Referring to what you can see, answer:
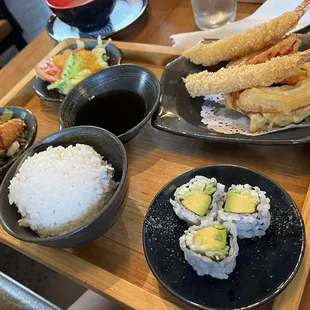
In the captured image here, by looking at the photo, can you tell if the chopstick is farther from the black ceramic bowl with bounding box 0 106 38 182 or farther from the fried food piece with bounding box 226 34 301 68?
the black ceramic bowl with bounding box 0 106 38 182

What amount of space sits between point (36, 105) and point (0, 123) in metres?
0.25

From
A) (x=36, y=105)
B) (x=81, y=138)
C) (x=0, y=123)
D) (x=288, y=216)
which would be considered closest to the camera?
(x=288, y=216)

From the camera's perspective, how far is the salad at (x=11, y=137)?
4.39ft

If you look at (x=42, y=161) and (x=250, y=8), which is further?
(x=250, y=8)

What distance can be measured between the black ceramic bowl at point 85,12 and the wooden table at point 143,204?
0.69m

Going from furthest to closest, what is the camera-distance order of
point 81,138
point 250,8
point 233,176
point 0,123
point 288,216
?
point 250,8 < point 0,123 < point 81,138 < point 233,176 < point 288,216

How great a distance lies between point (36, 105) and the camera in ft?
Result: 5.39

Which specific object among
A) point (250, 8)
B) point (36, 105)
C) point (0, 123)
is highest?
point (0, 123)

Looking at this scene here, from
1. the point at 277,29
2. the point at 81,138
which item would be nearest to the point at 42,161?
the point at 81,138

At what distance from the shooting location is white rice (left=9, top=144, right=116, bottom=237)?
104 cm

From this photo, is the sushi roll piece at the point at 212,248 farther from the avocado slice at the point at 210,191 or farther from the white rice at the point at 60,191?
the white rice at the point at 60,191

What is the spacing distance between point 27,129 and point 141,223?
557mm

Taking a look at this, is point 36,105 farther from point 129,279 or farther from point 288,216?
point 288,216

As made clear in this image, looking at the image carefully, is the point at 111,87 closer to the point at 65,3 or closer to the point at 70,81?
the point at 70,81
